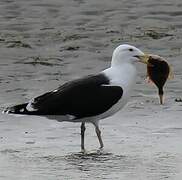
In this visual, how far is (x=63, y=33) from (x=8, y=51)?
5.93 ft

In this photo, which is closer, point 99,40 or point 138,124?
point 138,124

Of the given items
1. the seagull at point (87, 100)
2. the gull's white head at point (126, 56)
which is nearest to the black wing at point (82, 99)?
the seagull at point (87, 100)

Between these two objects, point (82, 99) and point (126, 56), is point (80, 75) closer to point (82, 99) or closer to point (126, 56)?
point (126, 56)

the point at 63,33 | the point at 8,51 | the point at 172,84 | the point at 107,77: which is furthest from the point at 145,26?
the point at 107,77

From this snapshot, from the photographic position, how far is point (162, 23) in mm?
20141

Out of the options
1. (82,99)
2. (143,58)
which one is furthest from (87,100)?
(143,58)

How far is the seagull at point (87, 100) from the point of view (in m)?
11.6

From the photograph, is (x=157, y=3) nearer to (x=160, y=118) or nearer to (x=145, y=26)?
(x=145, y=26)

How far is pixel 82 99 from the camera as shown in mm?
11844

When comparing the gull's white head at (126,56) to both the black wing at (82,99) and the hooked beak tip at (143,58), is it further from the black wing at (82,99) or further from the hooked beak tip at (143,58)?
the black wing at (82,99)

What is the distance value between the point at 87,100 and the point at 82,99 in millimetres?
62

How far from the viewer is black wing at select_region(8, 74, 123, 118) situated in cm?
1163

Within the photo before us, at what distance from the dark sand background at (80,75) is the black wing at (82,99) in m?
0.37

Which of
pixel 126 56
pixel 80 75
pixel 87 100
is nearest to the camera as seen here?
pixel 87 100
